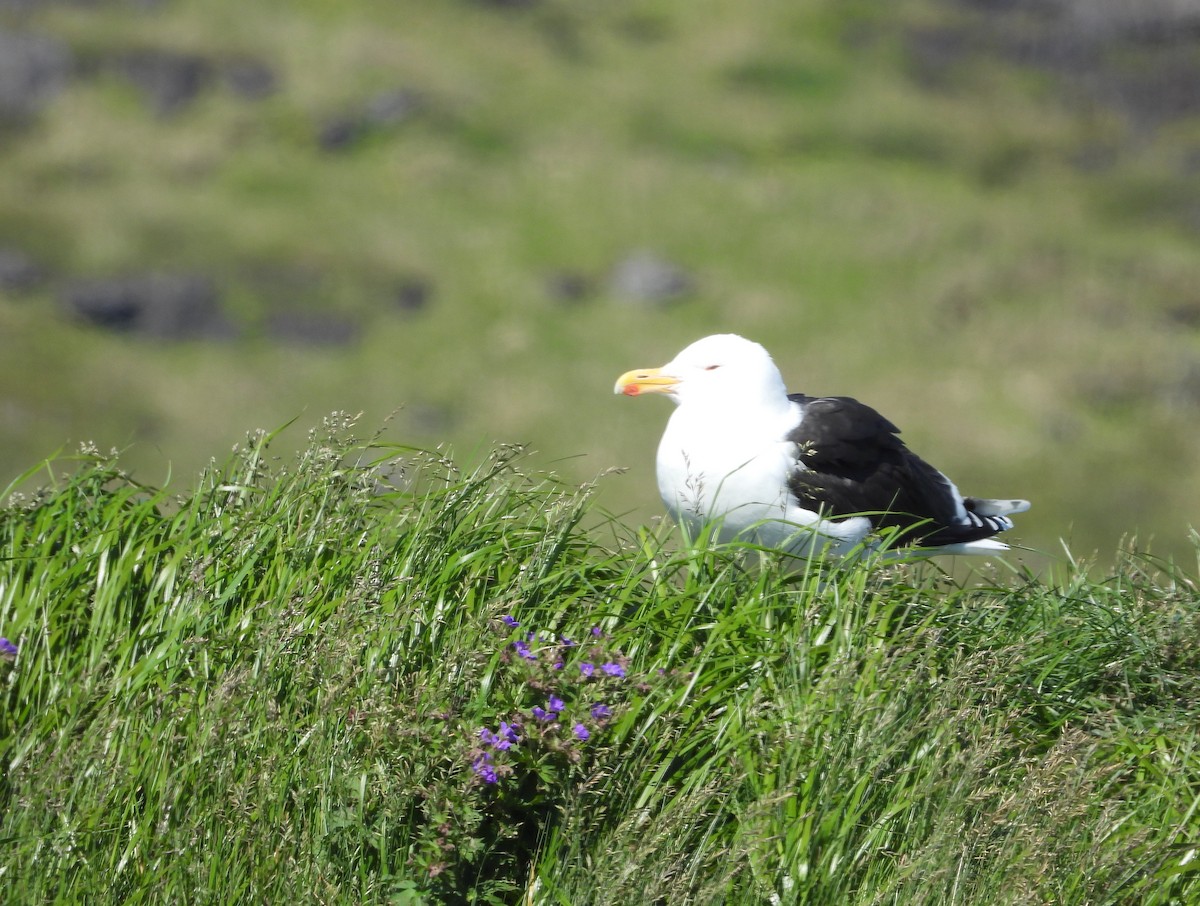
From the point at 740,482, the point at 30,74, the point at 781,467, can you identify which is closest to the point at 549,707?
the point at 740,482

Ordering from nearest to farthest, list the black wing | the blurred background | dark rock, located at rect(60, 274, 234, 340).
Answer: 1. the black wing
2. the blurred background
3. dark rock, located at rect(60, 274, 234, 340)

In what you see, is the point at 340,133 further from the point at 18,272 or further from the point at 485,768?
the point at 485,768

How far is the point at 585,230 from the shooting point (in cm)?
3525

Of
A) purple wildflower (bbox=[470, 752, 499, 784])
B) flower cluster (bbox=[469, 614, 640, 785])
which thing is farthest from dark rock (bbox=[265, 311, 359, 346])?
purple wildflower (bbox=[470, 752, 499, 784])

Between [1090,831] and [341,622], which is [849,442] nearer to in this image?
[1090,831]

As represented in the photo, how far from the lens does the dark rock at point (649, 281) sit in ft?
108

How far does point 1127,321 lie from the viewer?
3384 centimetres

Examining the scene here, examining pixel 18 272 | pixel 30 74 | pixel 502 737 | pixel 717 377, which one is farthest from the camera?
pixel 30 74

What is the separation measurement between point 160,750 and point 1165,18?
177 feet

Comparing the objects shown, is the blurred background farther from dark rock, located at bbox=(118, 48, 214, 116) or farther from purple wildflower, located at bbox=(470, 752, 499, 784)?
purple wildflower, located at bbox=(470, 752, 499, 784)

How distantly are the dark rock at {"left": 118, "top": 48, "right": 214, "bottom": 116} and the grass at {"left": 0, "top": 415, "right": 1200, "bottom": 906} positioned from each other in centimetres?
3601

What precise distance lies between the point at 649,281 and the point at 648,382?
28.2m

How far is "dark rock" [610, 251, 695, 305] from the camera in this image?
3300 centimetres

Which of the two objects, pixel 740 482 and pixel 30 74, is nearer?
pixel 740 482
